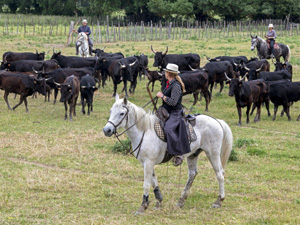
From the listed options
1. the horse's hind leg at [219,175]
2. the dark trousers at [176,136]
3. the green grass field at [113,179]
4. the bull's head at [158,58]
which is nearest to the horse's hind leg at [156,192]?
the green grass field at [113,179]

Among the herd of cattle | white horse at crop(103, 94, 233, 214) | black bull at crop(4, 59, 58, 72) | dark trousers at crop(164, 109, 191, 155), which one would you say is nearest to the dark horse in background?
the herd of cattle

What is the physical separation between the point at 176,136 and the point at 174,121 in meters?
0.26

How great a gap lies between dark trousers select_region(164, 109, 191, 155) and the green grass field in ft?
3.38

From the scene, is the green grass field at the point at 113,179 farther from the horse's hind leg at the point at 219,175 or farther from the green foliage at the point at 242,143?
the horse's hind leg at the point at 219,175

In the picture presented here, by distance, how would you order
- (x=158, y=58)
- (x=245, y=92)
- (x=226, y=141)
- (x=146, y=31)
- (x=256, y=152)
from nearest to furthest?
(x=226, y=141), (x=256, y=152), (x=245, y=92), (x=158, y=58), (x=146, y=31)

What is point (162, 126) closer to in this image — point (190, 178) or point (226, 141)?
point (190, 178)

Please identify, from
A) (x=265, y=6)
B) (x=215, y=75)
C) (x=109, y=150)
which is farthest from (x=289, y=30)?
(x=109, y=150)

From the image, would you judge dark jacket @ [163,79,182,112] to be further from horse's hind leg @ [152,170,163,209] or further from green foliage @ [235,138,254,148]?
green foliage @ [235,138,254,148]

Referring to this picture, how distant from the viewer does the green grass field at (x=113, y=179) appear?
7777 millimetres

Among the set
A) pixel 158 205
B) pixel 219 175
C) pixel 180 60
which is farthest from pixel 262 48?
pixel 158 205

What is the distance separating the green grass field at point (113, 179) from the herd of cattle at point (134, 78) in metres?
0.91

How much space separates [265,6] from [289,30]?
15.4 ft

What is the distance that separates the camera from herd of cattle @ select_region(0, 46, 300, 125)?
54.2 ft

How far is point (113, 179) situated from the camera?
9.78 metres
